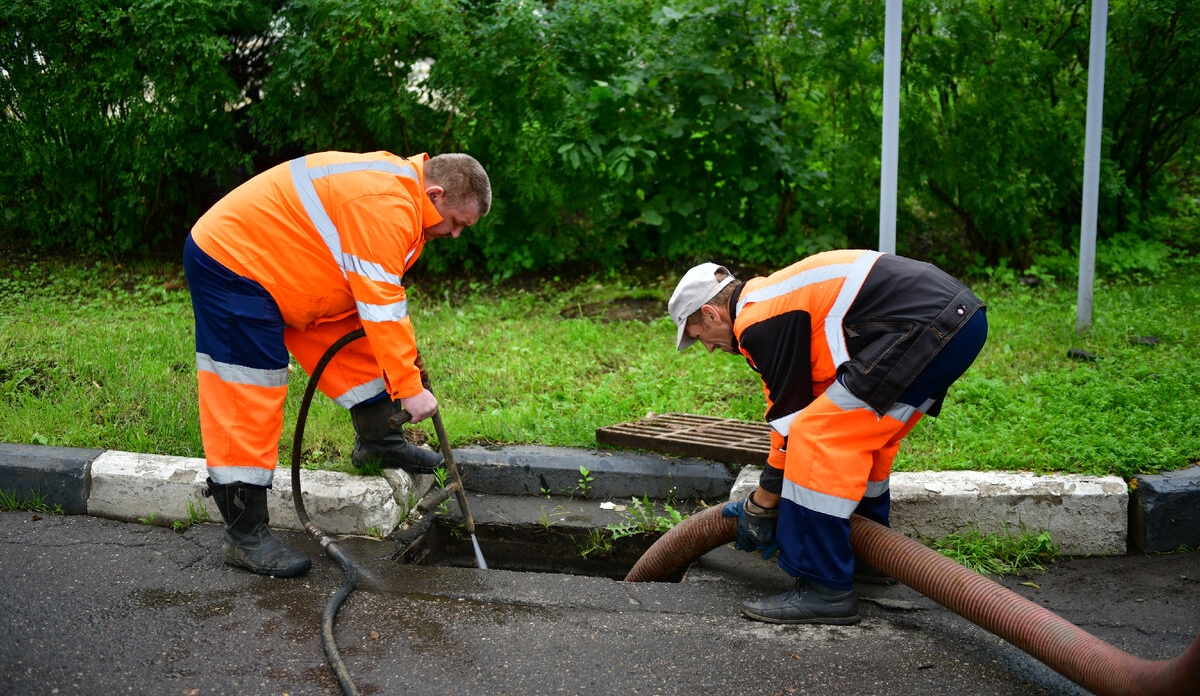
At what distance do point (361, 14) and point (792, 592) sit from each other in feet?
17.4

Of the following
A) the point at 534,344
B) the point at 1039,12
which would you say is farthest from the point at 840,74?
the point at 534,344

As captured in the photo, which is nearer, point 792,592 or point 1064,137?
point 792,592

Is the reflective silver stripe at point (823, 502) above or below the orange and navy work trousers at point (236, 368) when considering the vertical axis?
below

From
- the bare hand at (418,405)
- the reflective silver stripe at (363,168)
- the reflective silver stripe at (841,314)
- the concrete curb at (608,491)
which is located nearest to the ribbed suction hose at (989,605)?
the concrete curb at (608,491)

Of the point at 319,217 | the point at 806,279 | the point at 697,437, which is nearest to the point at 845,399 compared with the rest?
the point at 806,279

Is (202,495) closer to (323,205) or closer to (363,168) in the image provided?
(323,205)

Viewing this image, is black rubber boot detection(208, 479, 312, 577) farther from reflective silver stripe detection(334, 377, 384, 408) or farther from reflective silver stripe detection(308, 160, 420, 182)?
reflective silver stripe detection(308, 160, 420, 182)

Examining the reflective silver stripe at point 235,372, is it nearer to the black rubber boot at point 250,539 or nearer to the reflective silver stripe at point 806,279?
the black rubber boot at point 250,539

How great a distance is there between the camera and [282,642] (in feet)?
10.5

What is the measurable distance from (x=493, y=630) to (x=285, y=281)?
152cm

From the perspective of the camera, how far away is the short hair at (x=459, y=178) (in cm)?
371

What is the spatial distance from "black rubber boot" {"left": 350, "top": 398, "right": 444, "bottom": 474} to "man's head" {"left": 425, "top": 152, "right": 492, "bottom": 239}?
94 cm

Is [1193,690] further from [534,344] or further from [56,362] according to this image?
[56,362]

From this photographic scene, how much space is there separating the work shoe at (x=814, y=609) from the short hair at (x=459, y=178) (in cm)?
181
